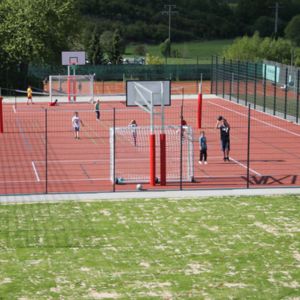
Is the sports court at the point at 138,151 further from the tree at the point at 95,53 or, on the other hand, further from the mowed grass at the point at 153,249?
the tree at the point at 95,53

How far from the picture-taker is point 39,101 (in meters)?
64.2

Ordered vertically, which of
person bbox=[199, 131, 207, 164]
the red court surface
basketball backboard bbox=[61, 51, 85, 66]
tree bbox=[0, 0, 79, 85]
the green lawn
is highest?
tree bbox=[0, 0, 79, 85]

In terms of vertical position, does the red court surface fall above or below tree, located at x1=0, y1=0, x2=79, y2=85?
below

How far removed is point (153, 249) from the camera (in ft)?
70.9

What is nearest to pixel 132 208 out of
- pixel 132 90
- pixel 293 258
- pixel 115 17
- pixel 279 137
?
pixel 293 258

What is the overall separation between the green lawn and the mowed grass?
298 feet

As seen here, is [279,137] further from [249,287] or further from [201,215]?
[249,287]

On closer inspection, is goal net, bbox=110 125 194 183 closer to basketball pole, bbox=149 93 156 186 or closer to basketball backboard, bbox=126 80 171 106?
basketball pole, bbox=149 93 156 186

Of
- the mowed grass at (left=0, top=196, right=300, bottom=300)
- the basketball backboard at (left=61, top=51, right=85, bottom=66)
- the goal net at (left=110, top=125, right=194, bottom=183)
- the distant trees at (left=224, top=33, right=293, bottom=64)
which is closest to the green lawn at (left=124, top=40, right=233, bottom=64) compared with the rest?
the distant trees at (left=224, top=33, right=293, bottom=64)

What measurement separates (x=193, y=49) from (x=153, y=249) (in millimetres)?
117581

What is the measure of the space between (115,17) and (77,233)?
13301 cm

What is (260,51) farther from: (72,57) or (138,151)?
(138,151)

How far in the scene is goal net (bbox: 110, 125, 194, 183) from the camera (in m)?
31.5

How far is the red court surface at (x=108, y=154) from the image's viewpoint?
1226 inches
